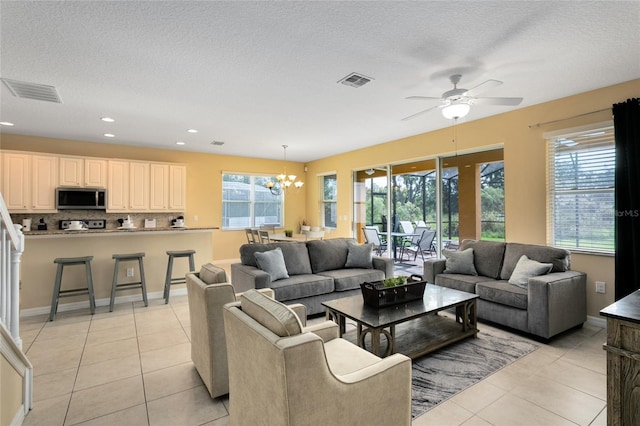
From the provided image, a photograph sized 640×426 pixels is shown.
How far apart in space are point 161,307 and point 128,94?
2.82 m

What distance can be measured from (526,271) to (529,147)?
181 centimetres

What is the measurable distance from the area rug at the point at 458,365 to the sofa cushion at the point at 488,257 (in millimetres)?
994

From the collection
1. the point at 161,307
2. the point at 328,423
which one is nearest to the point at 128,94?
the point at 161,307

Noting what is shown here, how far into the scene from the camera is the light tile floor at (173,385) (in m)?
2.02

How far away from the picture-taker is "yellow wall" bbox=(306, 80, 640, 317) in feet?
11.8

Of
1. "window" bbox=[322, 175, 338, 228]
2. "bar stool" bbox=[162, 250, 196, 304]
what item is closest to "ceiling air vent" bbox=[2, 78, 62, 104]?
"bar stool" bbox=[162, 250, 196, 304]

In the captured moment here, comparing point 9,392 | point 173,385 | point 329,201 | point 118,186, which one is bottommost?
point 173,385


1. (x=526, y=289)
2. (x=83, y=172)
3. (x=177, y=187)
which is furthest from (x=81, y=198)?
(x=526, y=289)

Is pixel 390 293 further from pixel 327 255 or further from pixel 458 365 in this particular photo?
pixel 327 255

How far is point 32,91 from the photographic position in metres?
3.57

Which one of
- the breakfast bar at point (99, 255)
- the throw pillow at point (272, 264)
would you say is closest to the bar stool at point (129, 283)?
the breakfast bar at point (99, 255)

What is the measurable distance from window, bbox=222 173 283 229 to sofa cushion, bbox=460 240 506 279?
220 inches

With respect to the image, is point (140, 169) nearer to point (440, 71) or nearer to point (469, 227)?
point (440, 71)

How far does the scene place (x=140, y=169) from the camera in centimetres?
650
